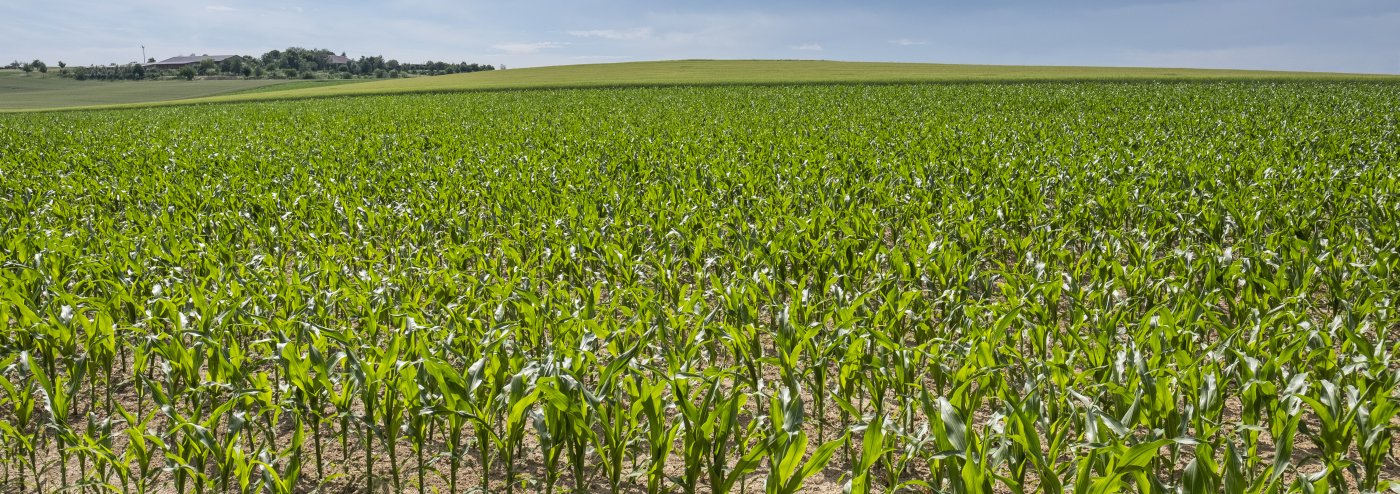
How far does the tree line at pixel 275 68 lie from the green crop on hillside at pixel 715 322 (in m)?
111

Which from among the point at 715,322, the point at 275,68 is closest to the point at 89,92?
the point at 275,68

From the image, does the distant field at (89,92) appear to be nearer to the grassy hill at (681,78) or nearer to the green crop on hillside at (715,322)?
the grassy hill at (681,78)

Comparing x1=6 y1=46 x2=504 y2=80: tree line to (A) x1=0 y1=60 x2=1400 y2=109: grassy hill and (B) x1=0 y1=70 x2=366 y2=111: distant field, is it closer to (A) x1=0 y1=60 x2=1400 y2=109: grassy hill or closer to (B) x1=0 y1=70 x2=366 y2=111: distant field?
(B) x1=0 y1=70 x2=366 y2=111: distant field

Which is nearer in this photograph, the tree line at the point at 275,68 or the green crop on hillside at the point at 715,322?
the green crop on hillside at the point at 715,322

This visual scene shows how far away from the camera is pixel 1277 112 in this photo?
67.5 ft

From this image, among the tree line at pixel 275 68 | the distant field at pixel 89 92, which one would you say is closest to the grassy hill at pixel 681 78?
the distant field at pixel 89 92

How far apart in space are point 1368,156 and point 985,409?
10.6m

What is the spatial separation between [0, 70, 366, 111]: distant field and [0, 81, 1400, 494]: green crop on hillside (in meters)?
62.5

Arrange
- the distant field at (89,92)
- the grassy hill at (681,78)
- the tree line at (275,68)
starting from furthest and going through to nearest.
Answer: the tree line at (275,68) < the distant field at (89,92) < the grassy hill at (681,78)

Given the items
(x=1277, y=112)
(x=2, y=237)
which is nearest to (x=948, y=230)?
(x=2, y=237)

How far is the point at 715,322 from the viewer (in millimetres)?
4562

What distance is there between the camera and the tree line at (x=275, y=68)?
107 m

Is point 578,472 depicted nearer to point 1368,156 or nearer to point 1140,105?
point 1368,156

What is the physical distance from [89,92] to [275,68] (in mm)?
38507
